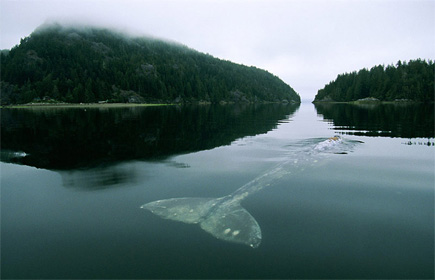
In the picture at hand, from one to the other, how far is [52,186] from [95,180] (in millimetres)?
1897

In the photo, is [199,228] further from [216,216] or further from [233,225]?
[233,225]

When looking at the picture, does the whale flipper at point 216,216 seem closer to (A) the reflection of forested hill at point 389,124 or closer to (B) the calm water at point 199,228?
(B) the calm water at point 199,228

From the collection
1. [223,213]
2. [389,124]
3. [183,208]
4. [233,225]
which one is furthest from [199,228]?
[389,124]

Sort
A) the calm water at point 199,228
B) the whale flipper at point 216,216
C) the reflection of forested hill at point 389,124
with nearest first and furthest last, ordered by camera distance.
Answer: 1. the calm water at point 199,228
2. the whale flipper at point 216,216
3. the reflection of forested hill at point 389,124

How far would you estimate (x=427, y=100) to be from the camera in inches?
6934

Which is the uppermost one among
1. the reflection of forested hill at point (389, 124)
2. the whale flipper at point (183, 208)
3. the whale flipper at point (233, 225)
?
the reflection of forested hill at point (389, 124)

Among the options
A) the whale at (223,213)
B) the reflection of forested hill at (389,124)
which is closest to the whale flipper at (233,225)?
the whale at (223,213)

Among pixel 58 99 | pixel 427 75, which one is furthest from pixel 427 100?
pixel 58 99

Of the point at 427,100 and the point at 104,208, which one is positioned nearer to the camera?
the point at 104,208

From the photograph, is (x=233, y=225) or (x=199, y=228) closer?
(x=199, y=228)

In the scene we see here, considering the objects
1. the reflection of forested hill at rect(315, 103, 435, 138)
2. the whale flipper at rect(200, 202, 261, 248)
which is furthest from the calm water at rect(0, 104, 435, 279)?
the reflection of forested hill at rect(315, 103, 435, 138)

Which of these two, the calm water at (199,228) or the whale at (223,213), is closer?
the calm water at (199,228)

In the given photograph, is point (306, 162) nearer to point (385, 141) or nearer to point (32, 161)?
point (385, 141)

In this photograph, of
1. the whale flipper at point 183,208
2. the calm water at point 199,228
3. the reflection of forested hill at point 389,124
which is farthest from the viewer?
the reflection of forested hill at point 389,124
